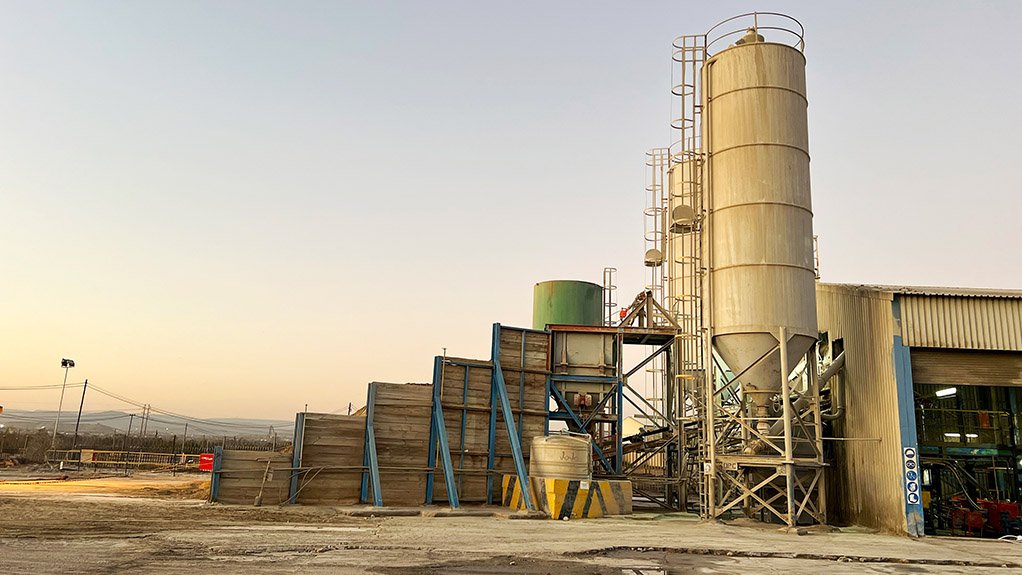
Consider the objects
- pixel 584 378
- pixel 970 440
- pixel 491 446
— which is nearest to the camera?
pixel 491 446

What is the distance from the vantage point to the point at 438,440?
2323cm

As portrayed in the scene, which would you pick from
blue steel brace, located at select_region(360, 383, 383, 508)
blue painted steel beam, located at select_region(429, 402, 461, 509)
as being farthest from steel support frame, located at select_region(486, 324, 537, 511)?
blue steel brace, located at select_region(360, 383, 383, 508)

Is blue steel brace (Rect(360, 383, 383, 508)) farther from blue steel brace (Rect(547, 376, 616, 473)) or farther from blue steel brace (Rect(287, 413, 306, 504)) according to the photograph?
blue steel brace (Rect(547, 376, 616, 473))

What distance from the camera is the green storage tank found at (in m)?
27.8

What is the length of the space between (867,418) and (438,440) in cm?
1275

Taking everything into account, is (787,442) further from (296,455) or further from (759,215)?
(296,455)

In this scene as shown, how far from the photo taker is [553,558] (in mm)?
12656

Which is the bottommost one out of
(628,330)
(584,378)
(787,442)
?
(787,442)

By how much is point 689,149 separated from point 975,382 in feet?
38.0

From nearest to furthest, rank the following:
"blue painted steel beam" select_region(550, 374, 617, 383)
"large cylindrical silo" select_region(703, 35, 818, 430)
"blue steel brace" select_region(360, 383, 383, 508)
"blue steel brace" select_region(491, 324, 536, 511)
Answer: "large cylindrical silo" select_region(703, 35, 818, 430), "blue steel brace" select_region(491, 324, 536, 511), "blue steel brace" select_region(360, 383, 383, 508), "blue painted steel beam" select_region(550, 374, 617, 383)

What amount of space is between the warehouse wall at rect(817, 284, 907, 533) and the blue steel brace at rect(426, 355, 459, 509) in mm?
11701

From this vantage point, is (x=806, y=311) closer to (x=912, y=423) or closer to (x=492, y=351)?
(x=912, y=423)

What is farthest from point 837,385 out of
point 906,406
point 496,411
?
point 496,411

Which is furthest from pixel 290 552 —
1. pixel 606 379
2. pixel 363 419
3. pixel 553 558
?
pixel 606 379
